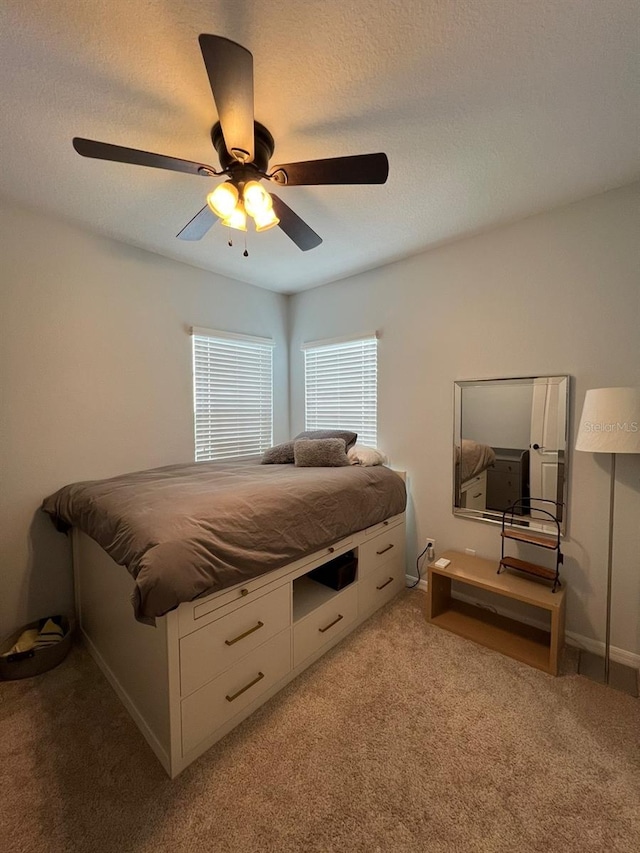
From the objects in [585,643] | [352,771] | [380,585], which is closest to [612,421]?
[585,643]

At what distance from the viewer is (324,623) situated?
6.44ft

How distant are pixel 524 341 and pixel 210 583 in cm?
228

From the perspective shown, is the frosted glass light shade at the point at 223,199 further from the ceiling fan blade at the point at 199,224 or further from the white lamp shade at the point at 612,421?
the white lamp shade at the point at 612,421

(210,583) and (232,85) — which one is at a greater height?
(232,85)

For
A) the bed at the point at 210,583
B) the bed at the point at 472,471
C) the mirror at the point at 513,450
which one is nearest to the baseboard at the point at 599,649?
the mirror at the point at 513,450

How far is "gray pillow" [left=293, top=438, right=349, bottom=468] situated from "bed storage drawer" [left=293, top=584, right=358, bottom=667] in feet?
2.87

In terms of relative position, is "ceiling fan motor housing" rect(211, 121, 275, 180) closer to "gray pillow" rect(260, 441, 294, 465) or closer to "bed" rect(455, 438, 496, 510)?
"gray pillow" rect(260, 441, 294, 465)

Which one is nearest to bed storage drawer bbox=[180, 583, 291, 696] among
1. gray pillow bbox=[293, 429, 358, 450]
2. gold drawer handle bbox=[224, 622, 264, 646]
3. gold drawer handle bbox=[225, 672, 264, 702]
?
gold drawer handle bbox=[224, 622, 264, 646]

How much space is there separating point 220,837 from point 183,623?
2.15 feet

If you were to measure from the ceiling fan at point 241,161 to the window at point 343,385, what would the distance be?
1577 millimetres

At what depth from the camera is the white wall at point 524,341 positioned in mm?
1886

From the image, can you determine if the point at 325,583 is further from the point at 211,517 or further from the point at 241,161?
the point at 241,161

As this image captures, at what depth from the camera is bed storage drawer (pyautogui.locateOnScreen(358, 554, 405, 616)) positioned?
89.0 inches

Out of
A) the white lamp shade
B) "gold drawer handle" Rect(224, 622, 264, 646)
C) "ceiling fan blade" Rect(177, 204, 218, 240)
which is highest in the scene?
"ceiling fan blade" Rect(177, 204, 218, 240)
